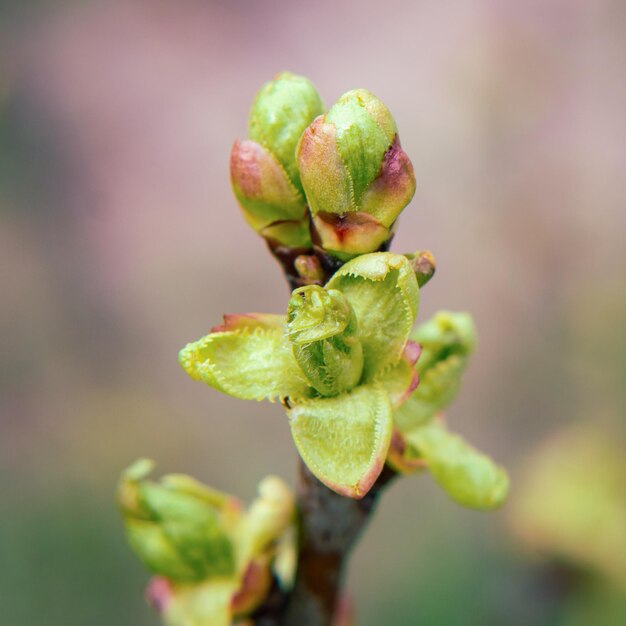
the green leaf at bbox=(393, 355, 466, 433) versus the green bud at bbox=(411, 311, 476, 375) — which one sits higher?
the green bud at bbox=(411, 311, 476, 375)

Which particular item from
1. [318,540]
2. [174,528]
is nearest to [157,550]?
[174,528]

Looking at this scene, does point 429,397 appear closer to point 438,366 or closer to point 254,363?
point 438,366

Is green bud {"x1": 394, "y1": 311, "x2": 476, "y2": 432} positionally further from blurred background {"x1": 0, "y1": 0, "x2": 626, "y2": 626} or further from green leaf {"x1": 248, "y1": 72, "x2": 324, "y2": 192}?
blurred background {"x1": 0, "y1": 0, "x2": 626, "y2": 626}

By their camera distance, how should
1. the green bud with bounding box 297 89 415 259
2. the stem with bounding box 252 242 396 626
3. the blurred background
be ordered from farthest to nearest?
1. the blurred background
2. the stem with bounding box 252 242 396 626
3. the green bud with bounding box 297 89 415 259

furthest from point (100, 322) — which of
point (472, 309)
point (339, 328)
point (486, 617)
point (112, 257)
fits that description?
point (339, 328)

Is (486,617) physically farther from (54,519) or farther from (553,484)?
(54,519)

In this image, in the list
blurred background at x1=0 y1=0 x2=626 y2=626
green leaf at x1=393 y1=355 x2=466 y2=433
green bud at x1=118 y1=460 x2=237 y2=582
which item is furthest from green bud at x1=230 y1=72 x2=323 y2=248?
blurred background at x1=0 y1=0 x2=626 y2=626

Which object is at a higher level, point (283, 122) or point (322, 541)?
point (283, 122)
